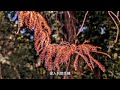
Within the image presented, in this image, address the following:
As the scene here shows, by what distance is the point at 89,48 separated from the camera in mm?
3424

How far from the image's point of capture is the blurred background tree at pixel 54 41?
339 centimetres

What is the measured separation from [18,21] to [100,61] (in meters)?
1.08

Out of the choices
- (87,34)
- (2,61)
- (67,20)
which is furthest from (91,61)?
(2,61)

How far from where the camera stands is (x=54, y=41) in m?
3.43

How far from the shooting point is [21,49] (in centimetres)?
343

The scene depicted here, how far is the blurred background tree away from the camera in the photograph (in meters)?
3.39
